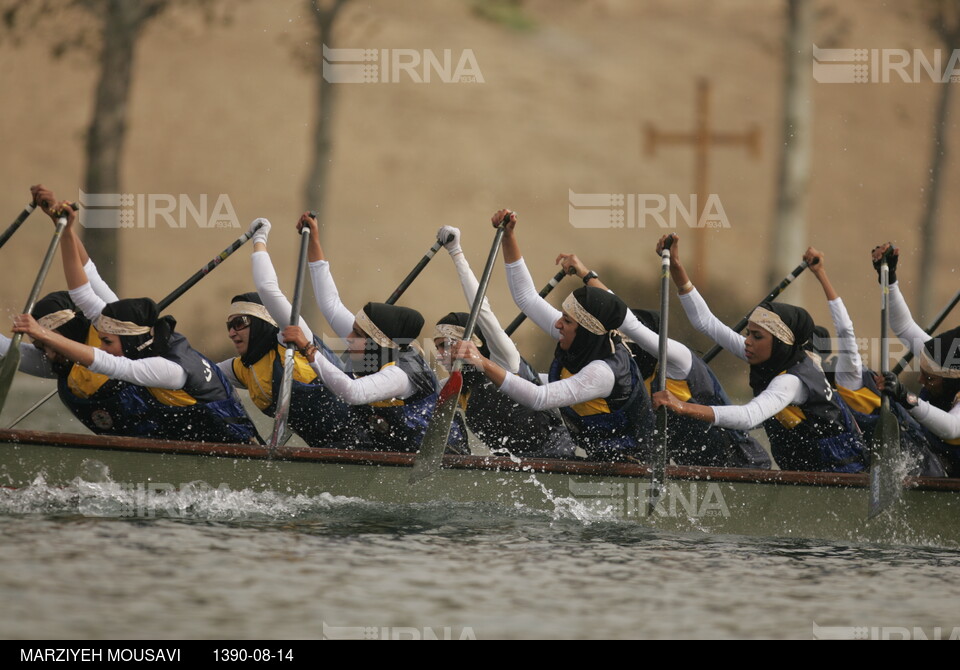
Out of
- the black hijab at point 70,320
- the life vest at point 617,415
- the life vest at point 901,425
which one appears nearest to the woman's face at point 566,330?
the life vest at point 617,415

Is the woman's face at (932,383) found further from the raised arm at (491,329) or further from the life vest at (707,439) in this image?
the raised arm at (491,329)

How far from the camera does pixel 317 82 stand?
22062mm

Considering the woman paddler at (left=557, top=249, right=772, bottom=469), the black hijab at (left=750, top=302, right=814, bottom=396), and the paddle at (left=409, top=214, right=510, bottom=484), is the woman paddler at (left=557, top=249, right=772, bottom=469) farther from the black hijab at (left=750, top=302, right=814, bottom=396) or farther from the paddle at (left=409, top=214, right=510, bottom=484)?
the paddle at (left=409, top=214, right=510, bottom=484)

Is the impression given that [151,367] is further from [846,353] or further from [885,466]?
[885,466]

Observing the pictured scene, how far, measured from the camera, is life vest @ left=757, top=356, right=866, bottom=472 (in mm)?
8141

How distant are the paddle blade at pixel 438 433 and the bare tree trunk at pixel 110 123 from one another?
11.8 meters

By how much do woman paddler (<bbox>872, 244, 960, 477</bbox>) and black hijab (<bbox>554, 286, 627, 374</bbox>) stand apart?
143 cm

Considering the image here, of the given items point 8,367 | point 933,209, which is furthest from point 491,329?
point 933,209

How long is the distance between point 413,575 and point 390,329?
66.2 inches
